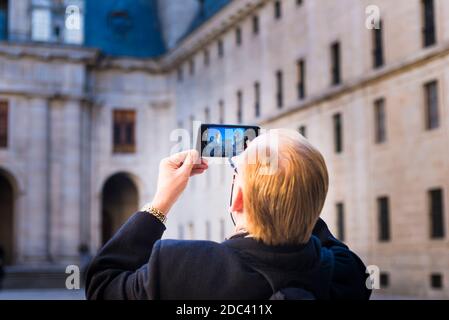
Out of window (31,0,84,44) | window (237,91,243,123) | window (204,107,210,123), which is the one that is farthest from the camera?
window (31,0,84,44)

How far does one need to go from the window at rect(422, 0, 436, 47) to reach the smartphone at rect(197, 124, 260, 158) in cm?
3176

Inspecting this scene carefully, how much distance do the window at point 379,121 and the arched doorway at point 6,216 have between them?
30.4 meters

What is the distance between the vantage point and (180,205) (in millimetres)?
59562

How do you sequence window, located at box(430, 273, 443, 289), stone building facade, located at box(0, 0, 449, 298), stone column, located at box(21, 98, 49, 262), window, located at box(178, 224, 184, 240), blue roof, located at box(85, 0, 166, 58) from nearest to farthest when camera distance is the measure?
window, located at box(430, 273, 443, 289), stone building facade, located at box(0, 0, 449, 298), window, located at box(178, 224, 184, 240), stone column, located at box(21, 98, 49, 262), blue roof, located at box(85, 0, 166, 58)

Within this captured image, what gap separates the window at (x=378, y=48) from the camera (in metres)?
38.0

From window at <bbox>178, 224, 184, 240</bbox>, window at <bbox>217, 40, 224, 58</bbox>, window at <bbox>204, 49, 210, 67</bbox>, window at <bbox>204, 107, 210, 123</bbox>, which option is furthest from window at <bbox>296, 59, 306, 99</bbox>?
window at <bbox>178, 224, 184, 240</bbox>

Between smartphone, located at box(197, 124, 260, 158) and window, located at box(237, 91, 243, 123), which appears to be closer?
smartphone, located at box(197, 124, 260, 158)

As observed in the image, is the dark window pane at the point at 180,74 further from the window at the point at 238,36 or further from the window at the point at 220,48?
the window at the point at 238,36

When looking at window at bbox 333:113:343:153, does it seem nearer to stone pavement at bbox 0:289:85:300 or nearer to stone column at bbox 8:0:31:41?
stone pavement at bbox 0:289:85:300

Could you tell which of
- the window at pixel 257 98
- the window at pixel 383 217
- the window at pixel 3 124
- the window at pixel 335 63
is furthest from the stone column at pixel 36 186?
the window at pixel 383 217

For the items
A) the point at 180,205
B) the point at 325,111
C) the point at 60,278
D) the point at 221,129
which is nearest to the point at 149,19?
the point at 180,205

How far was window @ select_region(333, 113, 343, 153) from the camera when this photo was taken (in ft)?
135

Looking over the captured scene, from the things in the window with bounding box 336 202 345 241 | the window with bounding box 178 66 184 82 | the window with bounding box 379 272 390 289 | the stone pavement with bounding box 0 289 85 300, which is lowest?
the stone pavement with bounding box 0 289 85 300

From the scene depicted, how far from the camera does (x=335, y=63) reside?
Result: 4234 cm
